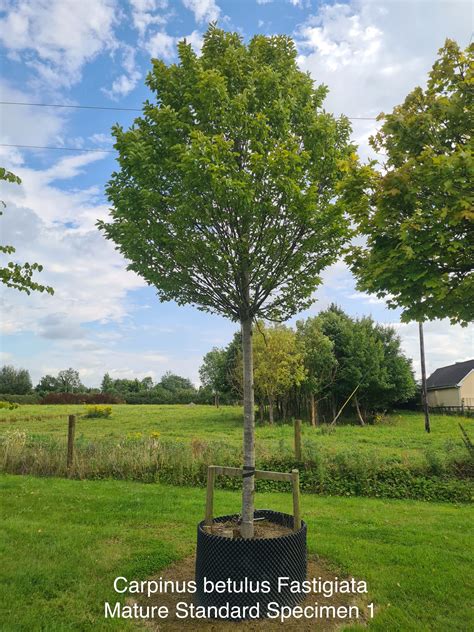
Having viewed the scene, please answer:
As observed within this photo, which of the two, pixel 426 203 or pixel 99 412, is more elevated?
pixel 426 203

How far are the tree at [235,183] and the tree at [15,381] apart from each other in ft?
256

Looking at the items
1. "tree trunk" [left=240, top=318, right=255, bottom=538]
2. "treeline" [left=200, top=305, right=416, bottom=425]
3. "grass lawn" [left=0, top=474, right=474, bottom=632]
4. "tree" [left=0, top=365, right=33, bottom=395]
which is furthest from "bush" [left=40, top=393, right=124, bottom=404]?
"tree trunk" [left=240, top=318, right=255, bottom=538]

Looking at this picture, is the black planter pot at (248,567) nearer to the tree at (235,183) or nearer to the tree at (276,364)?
the tree at (235,183)

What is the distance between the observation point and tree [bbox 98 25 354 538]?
4484 millimetres

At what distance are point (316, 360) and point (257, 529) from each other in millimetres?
23071

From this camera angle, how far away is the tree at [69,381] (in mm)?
83188

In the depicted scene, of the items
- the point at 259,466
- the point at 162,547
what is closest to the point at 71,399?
the point at 259,466

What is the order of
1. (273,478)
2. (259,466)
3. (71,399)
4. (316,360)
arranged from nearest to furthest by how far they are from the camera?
1. (273,478)
2. (259,466)
3. (316,360)
4. (71,399)

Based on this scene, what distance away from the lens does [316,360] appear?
90.9 feet

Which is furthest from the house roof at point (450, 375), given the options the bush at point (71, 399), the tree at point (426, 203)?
the bush at point (71, 399)

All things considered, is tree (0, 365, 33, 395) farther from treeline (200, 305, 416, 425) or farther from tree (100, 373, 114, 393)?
treeline (200, 305, 416, 425)

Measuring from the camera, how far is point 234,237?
4.80 meters

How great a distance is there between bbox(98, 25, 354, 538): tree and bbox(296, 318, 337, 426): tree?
22439 mm

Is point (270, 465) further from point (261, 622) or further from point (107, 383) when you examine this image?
point (107, 383)
